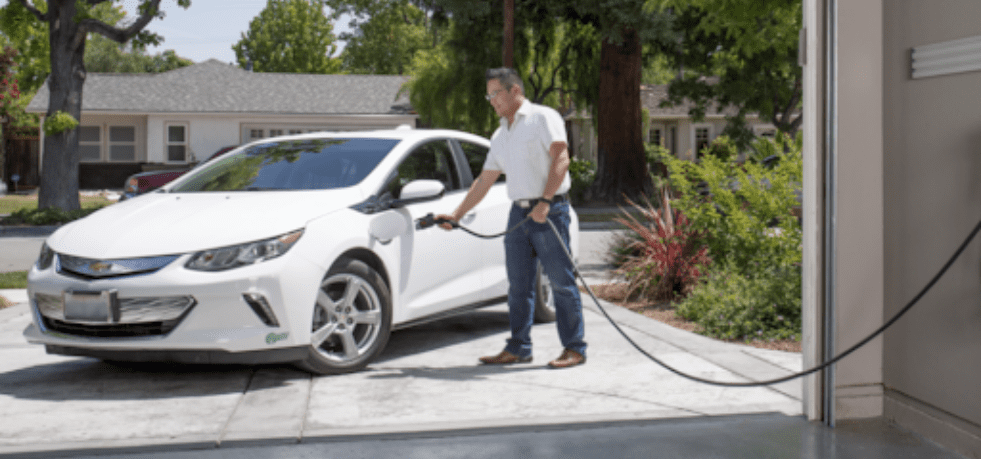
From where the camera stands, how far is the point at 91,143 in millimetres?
38062

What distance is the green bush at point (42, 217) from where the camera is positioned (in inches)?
778

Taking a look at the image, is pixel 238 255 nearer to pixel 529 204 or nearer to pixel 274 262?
pixel 274 262

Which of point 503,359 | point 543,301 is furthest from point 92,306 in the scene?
point 543,301

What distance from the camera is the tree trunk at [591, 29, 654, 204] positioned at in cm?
2492

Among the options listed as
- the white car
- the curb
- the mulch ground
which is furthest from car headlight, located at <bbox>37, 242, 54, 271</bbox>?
the curb

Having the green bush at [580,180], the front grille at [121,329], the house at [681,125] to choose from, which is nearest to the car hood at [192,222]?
the front grille at [121,329]

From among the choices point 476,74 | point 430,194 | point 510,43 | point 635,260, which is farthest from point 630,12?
point 430,194

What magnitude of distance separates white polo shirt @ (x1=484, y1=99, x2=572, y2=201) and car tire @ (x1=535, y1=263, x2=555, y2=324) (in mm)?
1776

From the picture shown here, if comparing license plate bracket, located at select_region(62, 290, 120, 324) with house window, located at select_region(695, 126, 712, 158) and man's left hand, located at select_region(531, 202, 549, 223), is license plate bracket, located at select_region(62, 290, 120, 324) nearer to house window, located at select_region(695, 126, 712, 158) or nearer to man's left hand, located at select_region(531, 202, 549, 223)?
man's left hand, located at select_region(531, 202, 549, 223)

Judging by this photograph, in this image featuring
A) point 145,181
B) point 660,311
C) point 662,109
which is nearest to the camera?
point 660,311

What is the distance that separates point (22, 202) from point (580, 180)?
1566cm

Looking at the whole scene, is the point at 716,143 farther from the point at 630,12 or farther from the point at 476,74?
the point at 630,12

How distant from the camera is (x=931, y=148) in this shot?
429cm

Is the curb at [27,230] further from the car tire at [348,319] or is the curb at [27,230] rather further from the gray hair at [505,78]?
the gray hair at [505,78]
